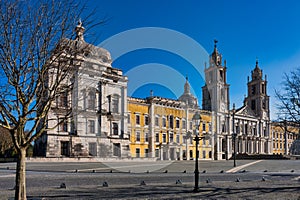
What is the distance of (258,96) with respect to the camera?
8556 centimetres

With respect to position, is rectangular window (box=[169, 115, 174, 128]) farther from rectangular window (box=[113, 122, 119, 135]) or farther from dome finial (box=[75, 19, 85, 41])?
dome finial (box=[75, 19, 85, 41])

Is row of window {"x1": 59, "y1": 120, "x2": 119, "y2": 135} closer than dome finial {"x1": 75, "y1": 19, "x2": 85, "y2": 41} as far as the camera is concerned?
No

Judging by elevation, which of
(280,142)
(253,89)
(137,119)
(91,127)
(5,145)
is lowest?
(280,142)

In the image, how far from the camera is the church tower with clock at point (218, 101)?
6912 centimetres

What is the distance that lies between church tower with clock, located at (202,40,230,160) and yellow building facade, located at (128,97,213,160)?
3914mm

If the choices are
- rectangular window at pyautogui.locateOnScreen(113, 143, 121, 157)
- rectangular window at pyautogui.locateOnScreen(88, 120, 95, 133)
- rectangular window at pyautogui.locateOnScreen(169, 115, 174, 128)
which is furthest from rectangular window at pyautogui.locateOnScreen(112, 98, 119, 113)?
rectangular window at pyautogui.locateOnScreen(169, 115, 174, 128)

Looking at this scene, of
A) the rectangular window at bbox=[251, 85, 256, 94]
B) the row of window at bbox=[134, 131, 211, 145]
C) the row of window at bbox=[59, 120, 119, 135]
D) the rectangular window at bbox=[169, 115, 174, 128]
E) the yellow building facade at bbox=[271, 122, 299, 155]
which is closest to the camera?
the row of window at bbox=[59, 120, 119, 135]

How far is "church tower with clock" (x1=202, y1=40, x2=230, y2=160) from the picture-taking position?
69.1m

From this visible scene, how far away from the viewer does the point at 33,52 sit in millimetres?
9273

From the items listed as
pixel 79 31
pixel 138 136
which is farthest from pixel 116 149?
pixel 79 31

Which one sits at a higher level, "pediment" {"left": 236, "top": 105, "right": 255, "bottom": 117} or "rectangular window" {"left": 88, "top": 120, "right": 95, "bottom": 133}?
"pediment" {"left": 236, "top": 105, "right": 255, "bottom": 117}

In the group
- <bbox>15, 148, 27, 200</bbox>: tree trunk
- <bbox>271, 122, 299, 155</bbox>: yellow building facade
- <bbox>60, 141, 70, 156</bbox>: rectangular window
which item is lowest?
<bbox>271, 122, 299, 155</bbox>: yellow building facade

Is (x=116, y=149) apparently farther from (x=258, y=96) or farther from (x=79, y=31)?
(x=258, y=96)

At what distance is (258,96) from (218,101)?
2080 cm
